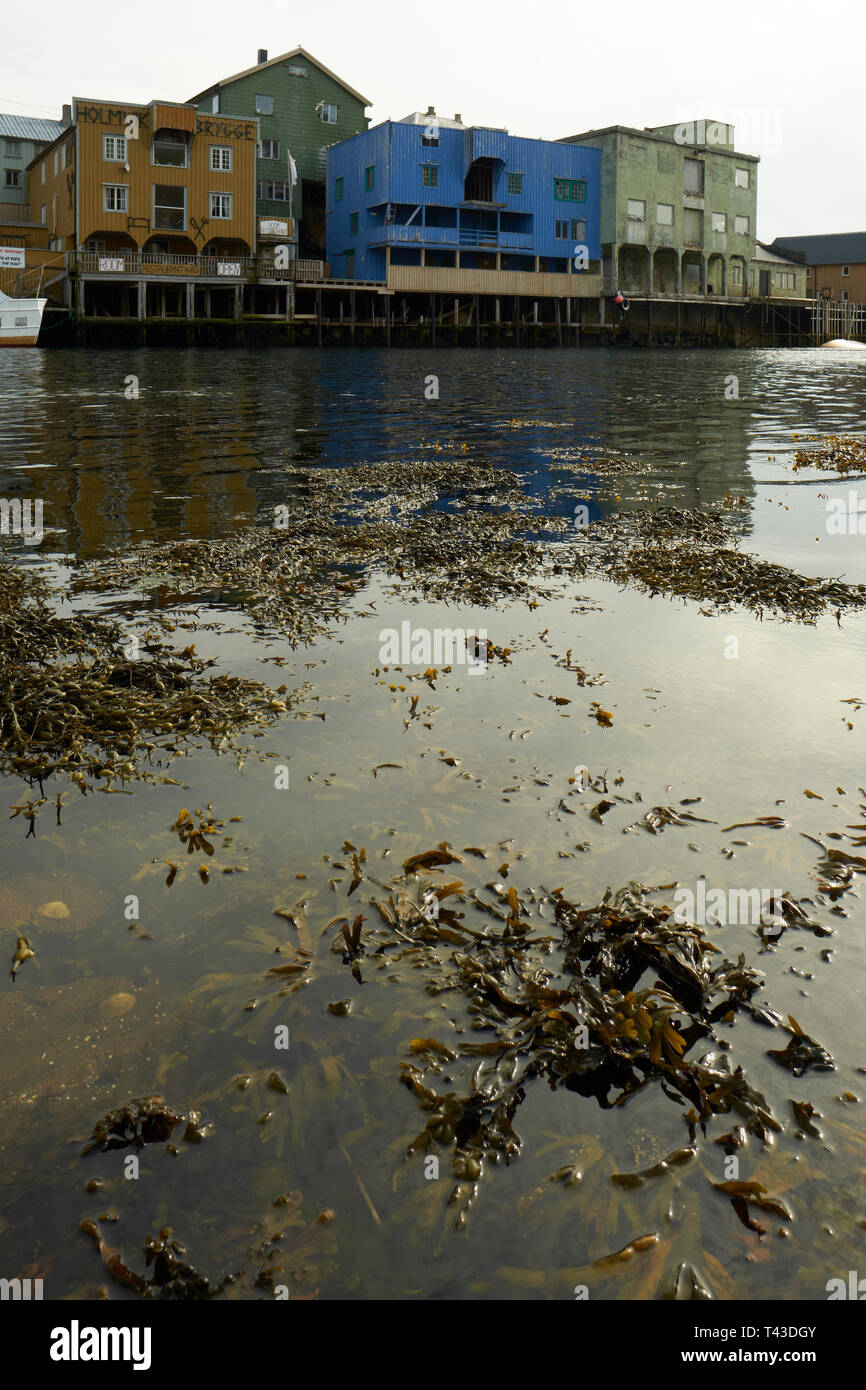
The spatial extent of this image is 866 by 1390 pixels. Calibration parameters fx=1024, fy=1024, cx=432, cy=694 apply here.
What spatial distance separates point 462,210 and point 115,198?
66.0 ft

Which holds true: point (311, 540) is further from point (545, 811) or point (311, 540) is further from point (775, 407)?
point (775, 407)

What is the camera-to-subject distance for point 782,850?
309 centimetres

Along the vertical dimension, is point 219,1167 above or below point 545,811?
below

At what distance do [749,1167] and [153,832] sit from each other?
2.01 m

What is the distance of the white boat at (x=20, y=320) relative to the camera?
4341 centimetres

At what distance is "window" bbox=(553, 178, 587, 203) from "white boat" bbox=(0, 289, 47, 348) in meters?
32.5

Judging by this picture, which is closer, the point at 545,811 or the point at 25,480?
the point at 545,811

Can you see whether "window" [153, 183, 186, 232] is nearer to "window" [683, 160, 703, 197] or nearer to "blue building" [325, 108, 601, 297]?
"blue building" [325, 108, 601, 297]

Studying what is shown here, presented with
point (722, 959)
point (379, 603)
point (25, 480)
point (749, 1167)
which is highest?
point (25, 480)

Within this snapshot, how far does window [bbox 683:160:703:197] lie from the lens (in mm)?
67062

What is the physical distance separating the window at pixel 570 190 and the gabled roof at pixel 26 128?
3125 centimetres

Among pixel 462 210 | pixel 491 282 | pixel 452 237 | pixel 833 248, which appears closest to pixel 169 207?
pixel 452 237

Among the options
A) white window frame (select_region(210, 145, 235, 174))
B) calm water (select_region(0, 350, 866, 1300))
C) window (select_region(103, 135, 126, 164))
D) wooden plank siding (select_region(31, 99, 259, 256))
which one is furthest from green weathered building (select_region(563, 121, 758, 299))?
calm water (select_region(0, 350, 866, 1300))

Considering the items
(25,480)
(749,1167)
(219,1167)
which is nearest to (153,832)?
(219,1167)
